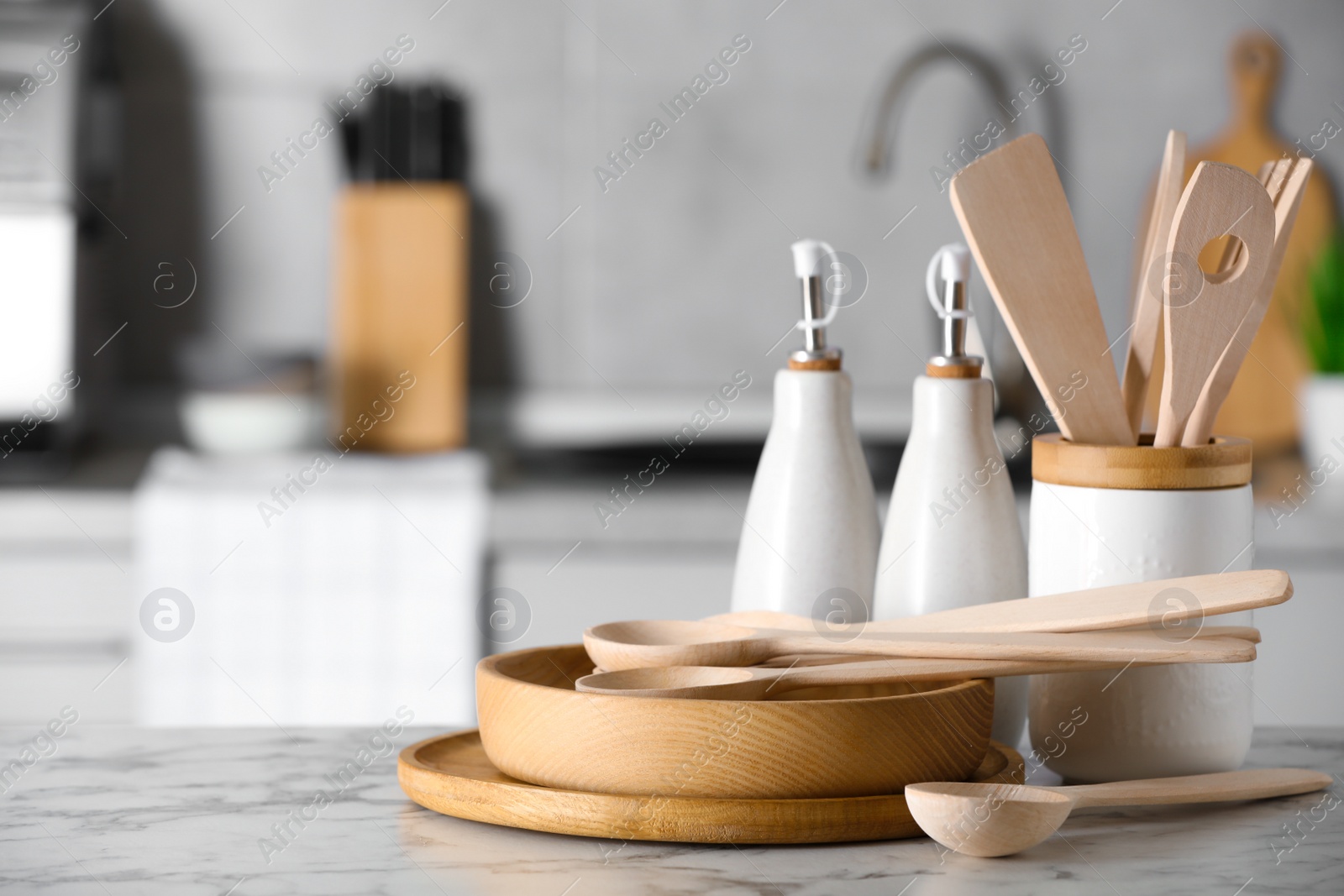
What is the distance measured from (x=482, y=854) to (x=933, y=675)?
19 cm

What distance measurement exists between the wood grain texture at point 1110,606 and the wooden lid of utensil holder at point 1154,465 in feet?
0.15

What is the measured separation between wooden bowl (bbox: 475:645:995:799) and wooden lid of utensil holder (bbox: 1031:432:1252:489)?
0.12 meters

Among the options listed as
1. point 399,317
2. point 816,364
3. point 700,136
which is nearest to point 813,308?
point 816,364

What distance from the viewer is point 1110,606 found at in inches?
21.9

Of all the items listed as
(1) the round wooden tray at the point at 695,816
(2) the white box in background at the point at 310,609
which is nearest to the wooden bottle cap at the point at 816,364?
(1) the round wooden tray at the point at 695,816

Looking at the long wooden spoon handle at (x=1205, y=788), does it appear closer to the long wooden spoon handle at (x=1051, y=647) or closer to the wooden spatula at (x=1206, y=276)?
the long wooden spoon handle at (x=1051, y=647)

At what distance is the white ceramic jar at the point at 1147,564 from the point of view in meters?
0.59

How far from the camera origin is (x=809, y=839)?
20.5 inches

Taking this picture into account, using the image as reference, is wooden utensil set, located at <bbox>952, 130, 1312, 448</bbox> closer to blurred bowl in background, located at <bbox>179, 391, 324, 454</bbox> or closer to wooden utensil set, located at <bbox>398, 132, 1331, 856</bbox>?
wooden utensil set, located at <bbox>398, 132, 1331, 856</bbox>

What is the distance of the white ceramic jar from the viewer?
0.59 meters

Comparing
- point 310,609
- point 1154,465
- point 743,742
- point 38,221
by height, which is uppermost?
point 38,221

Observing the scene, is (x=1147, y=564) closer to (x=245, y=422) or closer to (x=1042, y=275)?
(x=1042, y=275)

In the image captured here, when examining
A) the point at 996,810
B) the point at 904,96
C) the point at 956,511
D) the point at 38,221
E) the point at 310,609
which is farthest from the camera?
the point at 904,96

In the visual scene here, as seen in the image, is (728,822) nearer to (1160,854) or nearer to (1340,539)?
(1160,854)
